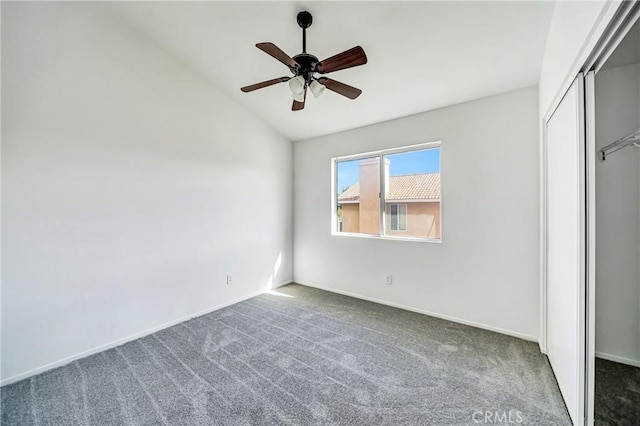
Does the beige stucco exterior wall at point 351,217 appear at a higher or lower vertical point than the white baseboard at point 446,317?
higher

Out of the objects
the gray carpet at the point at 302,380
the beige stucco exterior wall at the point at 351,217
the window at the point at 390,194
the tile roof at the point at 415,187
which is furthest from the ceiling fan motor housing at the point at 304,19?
the gray carpet at the point at 302,380

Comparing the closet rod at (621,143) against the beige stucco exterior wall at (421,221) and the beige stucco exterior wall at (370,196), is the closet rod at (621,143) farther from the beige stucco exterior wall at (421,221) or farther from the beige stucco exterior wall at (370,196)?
the beige stucco exterior wall at (370,196)

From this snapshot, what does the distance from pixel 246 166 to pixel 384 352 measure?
2863 mm

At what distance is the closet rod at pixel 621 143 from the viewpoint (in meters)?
1.31

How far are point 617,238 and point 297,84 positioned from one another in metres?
2.36

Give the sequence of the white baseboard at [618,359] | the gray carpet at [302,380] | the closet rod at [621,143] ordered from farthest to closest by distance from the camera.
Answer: the gray carpet at [302,380] → the white baseboard at [618,359] → the closet rod at [621,143]

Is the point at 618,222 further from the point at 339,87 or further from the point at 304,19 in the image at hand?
the point at 304,19

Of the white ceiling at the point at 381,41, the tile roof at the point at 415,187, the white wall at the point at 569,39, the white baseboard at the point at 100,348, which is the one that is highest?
the white ceiling at the point at 381,41

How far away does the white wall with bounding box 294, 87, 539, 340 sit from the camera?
250 cm

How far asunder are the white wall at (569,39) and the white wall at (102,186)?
3270 mm

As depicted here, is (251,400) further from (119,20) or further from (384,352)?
(119,20)

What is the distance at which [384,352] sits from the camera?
2.32m

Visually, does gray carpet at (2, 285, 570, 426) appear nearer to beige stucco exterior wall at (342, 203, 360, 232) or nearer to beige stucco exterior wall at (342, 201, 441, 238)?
beige stucco exterior wall at (342, 201, 441, 238)

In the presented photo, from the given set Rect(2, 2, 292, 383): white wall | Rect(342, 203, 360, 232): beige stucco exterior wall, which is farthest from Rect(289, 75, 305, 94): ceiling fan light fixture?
Rect(342, 203, 360, 232): beige stucco exterior wall
